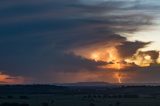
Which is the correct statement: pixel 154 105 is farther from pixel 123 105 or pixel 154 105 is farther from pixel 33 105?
pixel 33 105

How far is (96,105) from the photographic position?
125 meters

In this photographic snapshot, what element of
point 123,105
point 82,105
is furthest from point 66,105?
point 123,105

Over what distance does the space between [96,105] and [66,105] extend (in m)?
6.04

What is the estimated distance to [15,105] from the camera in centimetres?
12169

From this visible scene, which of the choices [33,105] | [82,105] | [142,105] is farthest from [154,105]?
[33,105]

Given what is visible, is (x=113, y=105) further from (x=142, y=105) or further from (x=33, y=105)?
(x=33, y=105)

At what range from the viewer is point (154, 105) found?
401 ft

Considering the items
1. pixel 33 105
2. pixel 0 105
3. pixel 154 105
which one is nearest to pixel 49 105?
pixel 33 105

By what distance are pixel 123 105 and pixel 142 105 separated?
13.1ft

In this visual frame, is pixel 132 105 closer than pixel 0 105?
No

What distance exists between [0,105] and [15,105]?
446 centimetres

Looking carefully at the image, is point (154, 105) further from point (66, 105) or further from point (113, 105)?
point (66, 105)

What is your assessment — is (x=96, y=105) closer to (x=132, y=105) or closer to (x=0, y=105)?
(x=132, y=105)

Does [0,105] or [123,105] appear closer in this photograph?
[0,105]
